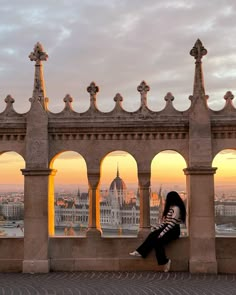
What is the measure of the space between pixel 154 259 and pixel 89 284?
8.50 feet

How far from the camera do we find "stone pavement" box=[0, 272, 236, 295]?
1127 cm

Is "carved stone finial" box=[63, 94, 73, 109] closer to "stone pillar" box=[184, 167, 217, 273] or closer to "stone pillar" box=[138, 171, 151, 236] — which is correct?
"stone pillar" box=[138, 171, 151, 236]

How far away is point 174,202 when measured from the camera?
46.0 feet

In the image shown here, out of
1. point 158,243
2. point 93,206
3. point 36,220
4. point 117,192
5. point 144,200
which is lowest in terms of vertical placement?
point 158,243

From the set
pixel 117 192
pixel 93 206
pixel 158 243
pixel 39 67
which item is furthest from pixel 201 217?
pixel 39 67

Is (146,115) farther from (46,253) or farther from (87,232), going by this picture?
(46,253)

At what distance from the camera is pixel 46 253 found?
559 inches

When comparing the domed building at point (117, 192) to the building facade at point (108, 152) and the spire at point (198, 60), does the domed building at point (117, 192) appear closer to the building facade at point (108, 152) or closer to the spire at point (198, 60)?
the building facade at point (108, 152)

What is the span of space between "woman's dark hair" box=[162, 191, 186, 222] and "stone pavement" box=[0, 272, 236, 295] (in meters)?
1.59

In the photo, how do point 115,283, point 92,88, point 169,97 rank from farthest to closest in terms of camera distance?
point 92,88 → point 169,97 → point 115,283

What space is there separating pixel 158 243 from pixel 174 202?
46.5 inches

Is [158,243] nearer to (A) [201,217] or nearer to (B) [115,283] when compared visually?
(A) [201,217]

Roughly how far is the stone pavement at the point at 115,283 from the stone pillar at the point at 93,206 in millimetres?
1192

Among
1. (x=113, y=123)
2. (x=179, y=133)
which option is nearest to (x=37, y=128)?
(x=113, y=123)
